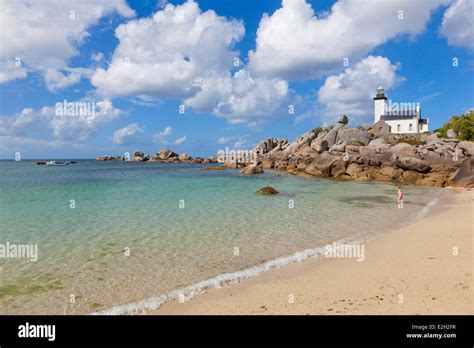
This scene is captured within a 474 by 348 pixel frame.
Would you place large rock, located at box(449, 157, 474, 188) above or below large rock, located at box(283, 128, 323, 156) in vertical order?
below

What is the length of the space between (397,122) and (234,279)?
79800 millimetres

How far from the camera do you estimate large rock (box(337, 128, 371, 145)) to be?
58.9 meters

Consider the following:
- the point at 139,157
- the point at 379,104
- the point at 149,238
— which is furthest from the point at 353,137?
the point at 139,157

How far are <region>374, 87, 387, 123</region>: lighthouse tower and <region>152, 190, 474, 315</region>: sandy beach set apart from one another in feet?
258

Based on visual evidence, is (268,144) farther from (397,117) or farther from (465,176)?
(465,176)

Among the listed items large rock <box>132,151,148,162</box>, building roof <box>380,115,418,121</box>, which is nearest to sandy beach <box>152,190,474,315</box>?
building roof <box>380,115,418,121</box>

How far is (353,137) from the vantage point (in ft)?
197

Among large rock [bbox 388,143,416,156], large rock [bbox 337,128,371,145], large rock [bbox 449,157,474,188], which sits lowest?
large rock [bbox 449,157,474,188]

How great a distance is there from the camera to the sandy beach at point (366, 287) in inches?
257

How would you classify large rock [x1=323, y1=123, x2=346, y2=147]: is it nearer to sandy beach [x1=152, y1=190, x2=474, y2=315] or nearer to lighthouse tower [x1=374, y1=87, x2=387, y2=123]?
lighthouse tower [x1=374, y1=87, x2=387, y2=123]

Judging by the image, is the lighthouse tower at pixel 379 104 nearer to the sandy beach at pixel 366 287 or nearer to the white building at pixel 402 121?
the white building at pixel 402 121

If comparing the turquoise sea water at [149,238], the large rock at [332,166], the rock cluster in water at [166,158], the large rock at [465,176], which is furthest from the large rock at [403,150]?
the rock cluster in water at [166,158]

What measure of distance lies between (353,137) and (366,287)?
56.8m
